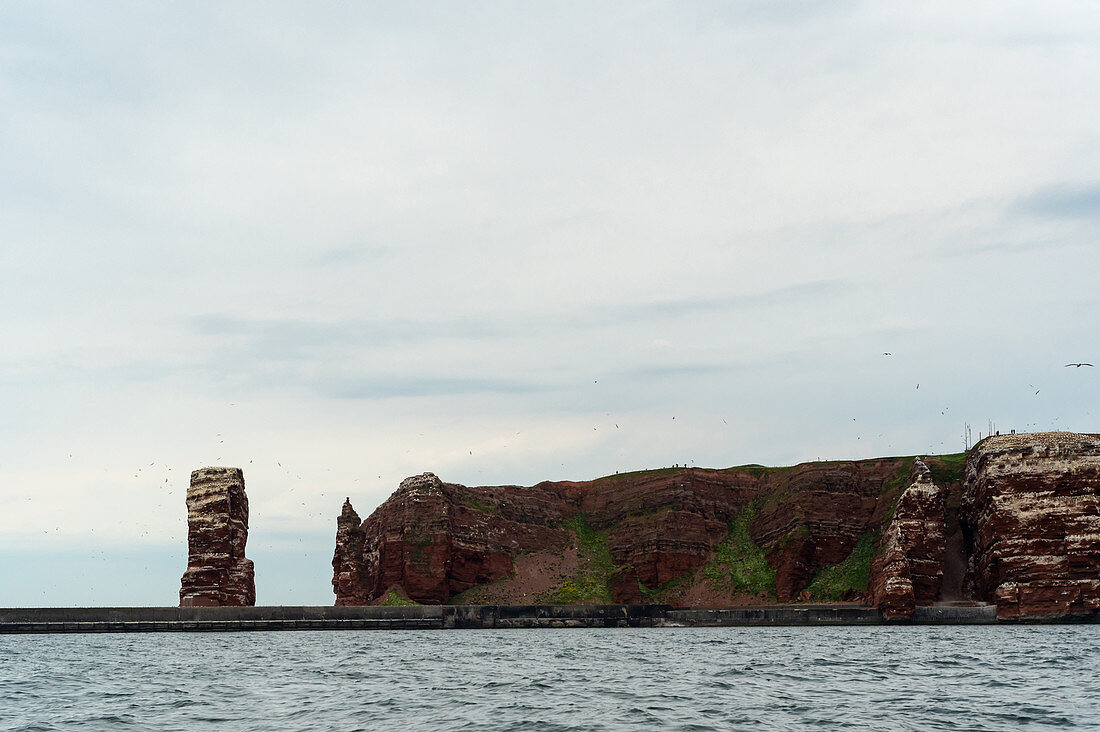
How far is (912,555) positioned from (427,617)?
6511cm

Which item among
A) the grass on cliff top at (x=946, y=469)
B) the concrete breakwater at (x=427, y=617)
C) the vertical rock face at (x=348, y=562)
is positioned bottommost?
the concrete breakwater at (x=427, y=617)

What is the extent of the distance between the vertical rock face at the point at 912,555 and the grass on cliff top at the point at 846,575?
11410 mm

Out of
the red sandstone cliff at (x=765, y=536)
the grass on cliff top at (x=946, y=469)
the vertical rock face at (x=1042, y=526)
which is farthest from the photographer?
the grass on cliff top at (x=946, y=469)

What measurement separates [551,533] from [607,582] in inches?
629

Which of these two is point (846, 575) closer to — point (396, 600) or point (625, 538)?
point (625, 538)

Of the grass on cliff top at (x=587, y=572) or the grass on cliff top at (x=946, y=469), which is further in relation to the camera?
the grass on cliff top at (x=587, y=572)

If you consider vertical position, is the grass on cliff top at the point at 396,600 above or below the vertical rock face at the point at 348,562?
below

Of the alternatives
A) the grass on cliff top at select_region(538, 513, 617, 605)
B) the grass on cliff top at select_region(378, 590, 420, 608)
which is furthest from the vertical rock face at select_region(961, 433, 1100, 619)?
the grass on cliff top at select_region(378, 590, 420, 608)

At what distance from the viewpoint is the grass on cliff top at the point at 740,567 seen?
15788 centimetres

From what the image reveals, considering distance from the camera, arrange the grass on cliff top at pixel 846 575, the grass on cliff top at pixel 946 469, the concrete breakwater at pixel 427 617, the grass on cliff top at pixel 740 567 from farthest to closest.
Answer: the grass on cliff top at pixel 740 567
the grass on cliff top at pixel 946 469
the grass on cliff top at pixel 846 575
the concrete breakwater at pixel 427 617

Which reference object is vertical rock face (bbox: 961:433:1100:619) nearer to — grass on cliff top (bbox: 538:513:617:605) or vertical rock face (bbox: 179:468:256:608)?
grass on cliff top (bbox: 538:513:617:605)

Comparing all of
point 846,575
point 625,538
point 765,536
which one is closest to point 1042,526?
point 846,575

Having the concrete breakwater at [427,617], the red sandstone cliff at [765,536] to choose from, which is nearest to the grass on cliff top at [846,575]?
the red sandstone cliff at [765,536]

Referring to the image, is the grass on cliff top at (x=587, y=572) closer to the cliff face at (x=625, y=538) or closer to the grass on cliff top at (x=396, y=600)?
the cliff face at (x=625, y=538)
